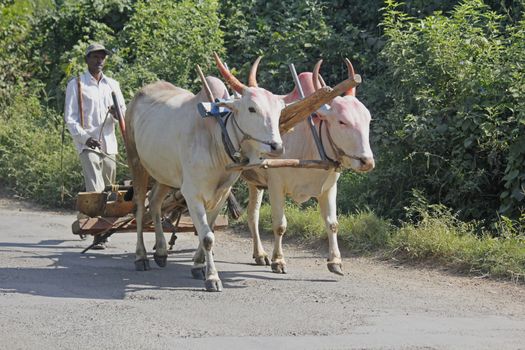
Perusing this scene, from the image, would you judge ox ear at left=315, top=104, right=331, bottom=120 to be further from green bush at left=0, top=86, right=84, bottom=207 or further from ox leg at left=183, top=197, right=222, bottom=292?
green bush at left=0, top=86, right=84, bottom=207

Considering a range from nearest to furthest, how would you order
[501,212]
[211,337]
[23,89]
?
1. [211,337]
2. [501,212]
3. [23,89]

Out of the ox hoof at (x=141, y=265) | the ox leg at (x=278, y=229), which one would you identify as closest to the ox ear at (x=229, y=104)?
the ox leg at (x=278, y=229)

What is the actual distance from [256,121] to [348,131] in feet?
2.93

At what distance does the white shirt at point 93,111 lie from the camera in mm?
10125

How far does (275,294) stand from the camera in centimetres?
779

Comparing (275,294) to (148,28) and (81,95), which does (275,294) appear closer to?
(81,95)

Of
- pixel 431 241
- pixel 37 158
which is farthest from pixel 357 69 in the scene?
pixel 431 241

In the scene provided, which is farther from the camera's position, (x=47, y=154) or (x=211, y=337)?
(x=47, y=154)

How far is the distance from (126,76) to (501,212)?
600 cm

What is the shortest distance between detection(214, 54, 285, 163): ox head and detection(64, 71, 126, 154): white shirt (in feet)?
8.25

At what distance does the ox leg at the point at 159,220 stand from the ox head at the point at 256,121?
1.65m

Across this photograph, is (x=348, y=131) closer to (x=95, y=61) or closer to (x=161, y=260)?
(x=161, y=260)

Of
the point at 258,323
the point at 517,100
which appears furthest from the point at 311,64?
the point at 258,323

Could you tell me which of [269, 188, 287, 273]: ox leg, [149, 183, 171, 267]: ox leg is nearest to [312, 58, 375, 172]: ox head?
[269, 188, 287, 273]: ox leg
